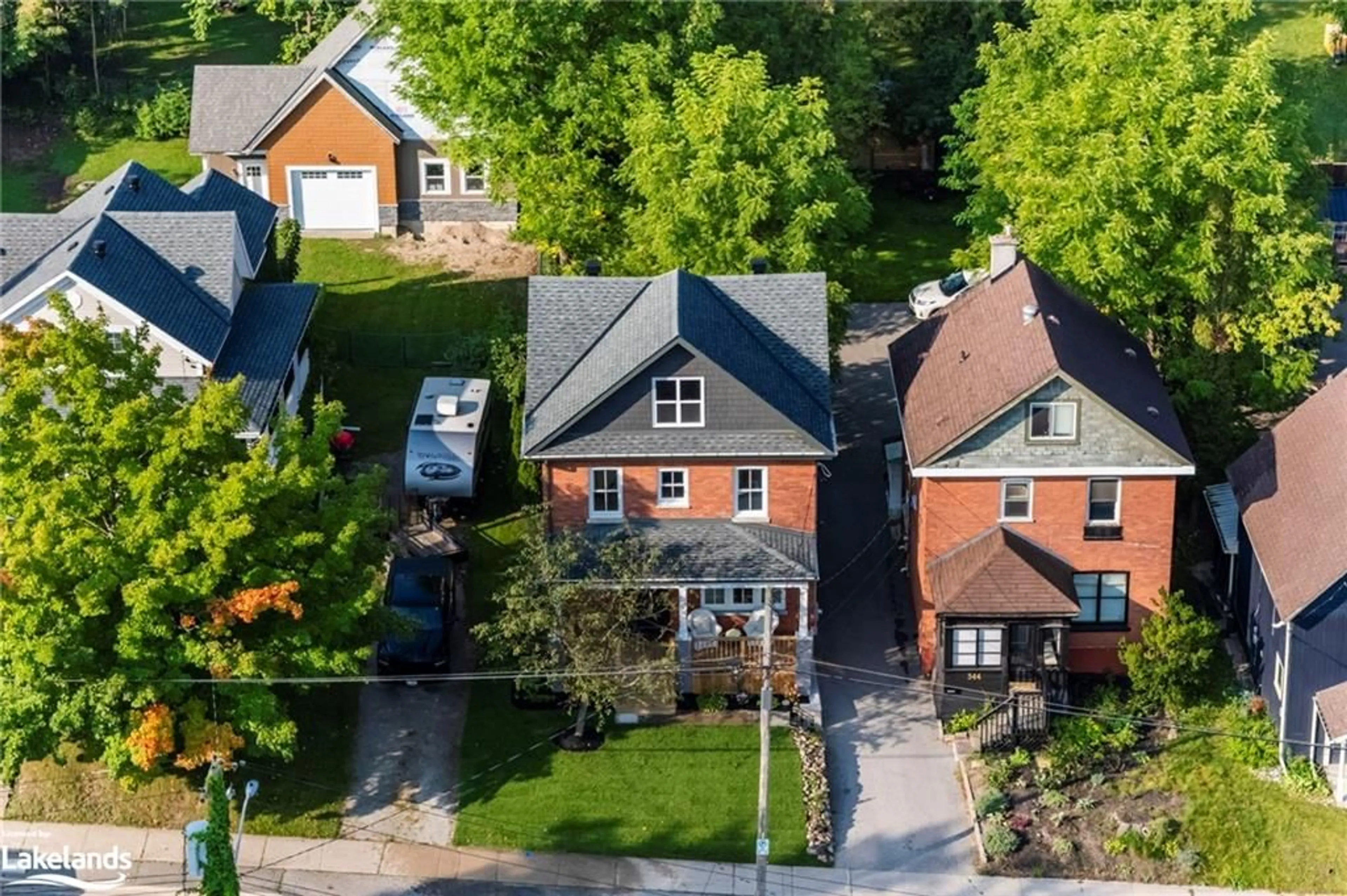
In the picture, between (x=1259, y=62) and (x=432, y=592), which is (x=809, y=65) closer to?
(x=1259, y=62)

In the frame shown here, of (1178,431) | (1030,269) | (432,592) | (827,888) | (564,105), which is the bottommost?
(827,888)

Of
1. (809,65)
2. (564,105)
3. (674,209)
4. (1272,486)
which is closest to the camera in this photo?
(1272,486)

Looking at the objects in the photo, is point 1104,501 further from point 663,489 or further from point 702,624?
point 663,489

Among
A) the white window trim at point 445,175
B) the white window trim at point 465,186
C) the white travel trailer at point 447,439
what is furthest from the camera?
the white window trim at point 445,175

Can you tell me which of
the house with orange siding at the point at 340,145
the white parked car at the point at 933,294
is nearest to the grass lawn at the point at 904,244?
the white parked car at the point at 933,294

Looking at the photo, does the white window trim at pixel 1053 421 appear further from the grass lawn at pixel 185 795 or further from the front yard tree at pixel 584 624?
the grass lawn at pixel 185 795

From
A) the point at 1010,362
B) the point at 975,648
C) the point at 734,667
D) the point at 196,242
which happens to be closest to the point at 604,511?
the point at 734,667

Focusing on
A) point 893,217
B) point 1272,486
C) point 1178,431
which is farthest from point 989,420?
point 893,217
